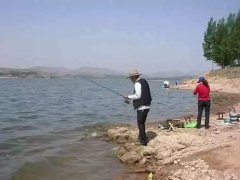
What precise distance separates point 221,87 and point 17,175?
159 ft

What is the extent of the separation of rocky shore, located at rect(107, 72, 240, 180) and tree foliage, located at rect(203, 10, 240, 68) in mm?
63387

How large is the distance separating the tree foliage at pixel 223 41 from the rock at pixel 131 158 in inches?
2588

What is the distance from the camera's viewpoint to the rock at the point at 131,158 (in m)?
11.7

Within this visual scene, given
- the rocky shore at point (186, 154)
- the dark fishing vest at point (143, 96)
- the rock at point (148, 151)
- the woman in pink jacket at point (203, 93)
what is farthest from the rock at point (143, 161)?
the woman in pink jacket at point (203, 93)

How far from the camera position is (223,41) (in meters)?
77.7

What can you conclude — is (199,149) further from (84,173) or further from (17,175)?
(17,175)

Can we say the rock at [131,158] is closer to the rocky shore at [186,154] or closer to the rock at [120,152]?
the rocky shore at [186,154]

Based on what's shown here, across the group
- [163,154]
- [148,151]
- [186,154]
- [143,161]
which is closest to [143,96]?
[148,151]

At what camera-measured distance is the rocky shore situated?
31.2ft

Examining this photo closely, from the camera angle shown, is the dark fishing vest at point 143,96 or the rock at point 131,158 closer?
the rock at point 131,158

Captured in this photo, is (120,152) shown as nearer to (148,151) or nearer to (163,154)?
(148,151)

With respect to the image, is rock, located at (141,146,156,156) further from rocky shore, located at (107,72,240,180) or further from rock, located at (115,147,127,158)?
rock, located at (115,147,127,158)

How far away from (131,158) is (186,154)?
5.75ft

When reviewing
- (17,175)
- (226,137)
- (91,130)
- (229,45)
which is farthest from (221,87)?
(17,175)
